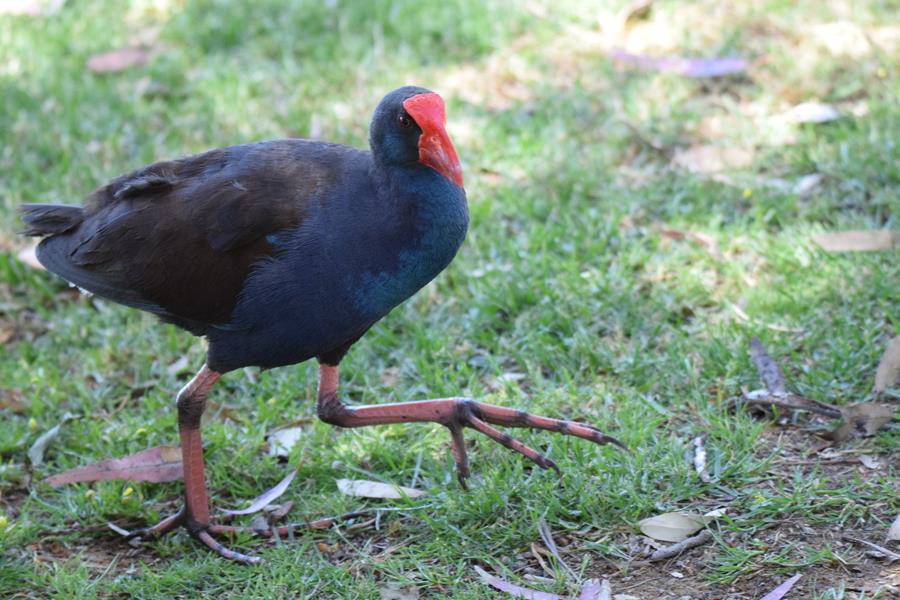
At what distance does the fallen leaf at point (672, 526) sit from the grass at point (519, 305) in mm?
59

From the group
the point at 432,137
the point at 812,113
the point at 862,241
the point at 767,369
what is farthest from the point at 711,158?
the point at 432,137

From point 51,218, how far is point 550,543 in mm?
2020

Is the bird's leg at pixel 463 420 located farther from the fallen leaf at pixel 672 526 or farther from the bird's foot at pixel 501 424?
the fallen leaf at pixel 672 526

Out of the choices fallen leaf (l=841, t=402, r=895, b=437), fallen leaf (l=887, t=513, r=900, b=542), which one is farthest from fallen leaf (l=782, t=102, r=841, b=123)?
fallen leaf (l=887, t=513, r=900, b=542)

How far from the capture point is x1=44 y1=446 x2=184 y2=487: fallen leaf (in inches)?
147

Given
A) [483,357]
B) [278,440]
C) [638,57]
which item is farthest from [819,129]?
[278,440]

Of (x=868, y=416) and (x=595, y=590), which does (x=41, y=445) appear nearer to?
(x=595, y=590)

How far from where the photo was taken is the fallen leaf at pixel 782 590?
2896 millimetres

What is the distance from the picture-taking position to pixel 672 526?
10.5 ft

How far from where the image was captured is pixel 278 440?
395 centimetres

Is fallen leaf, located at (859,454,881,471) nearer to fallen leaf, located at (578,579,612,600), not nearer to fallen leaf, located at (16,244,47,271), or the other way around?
fallen leaf, located at (578,579,612,600)

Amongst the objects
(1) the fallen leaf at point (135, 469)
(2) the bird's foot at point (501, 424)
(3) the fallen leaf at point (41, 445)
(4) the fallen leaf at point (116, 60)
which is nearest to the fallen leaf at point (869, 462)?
(2) the bird's foot at point (501, 424)

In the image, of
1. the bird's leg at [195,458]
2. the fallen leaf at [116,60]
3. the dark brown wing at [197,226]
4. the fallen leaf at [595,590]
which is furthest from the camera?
the fallen leaf at [116,60]

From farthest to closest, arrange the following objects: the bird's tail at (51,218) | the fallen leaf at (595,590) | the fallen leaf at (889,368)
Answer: the bird's tail at (51,218)
the fallen leaf at (889,368)
the fallen leaf at (595,590)
